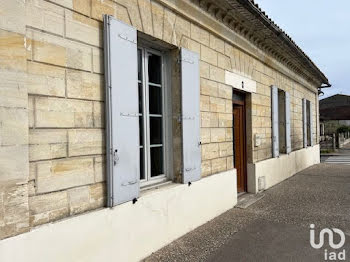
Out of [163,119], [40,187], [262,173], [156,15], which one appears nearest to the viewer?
[40,187]

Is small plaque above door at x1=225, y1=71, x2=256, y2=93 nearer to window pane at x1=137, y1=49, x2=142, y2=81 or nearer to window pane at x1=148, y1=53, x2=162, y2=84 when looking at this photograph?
window pane at x1=148, y1=53, x2=162, y2=84

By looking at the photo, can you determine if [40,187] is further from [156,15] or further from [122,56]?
[156,15]

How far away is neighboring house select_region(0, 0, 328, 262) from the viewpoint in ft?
7.82

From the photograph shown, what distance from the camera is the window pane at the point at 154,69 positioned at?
4.27 metres

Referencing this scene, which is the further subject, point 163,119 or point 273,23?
point 273,23

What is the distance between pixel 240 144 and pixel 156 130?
124 inches

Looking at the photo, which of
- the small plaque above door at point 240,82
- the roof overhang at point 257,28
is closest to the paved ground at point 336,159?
the roof overhang at point 257,28

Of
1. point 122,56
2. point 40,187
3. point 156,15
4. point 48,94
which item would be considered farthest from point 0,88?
point 156,15

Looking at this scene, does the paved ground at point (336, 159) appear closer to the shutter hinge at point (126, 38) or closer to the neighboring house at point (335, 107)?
the neighboring house at point (335, 107)

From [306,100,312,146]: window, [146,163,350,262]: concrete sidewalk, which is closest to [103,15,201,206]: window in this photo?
[146,163,350,262]: concrete sidewalk

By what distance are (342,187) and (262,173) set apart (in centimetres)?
205

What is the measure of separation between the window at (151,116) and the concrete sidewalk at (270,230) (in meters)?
0.96

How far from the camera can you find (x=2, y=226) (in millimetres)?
2236

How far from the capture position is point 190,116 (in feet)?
14.8
